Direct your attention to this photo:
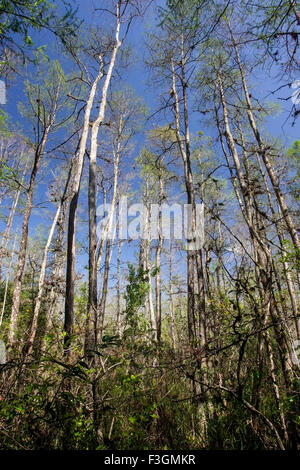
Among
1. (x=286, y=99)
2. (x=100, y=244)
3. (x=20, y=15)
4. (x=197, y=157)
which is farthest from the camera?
(x=197, y=157)

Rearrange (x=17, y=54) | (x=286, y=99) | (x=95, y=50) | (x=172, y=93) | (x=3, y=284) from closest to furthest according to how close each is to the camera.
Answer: (x=286, y=99) < (x=17, y=54) < (x=172, y=93) < (x=95, y=50) < (x=3, y=284)

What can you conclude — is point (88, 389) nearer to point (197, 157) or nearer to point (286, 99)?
point (286, 99)

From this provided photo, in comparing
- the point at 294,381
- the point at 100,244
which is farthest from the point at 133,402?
the point at 100,244

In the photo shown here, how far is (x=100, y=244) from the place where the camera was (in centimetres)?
860

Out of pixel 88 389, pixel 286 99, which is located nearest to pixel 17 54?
pixel 286 99

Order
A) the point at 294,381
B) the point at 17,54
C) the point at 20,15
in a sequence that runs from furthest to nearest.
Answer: the point at 17,54, the point at 20,15, the point at 294,381

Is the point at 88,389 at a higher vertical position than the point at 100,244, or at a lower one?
lower
